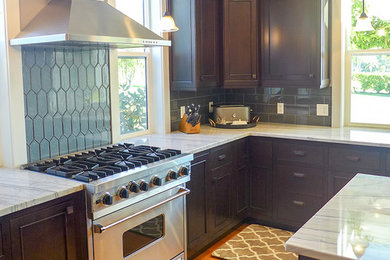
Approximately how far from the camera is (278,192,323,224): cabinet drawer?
12.7 ft

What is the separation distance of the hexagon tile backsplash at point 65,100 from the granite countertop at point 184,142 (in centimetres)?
32

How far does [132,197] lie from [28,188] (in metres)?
0.59

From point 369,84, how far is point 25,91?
10.0 feet

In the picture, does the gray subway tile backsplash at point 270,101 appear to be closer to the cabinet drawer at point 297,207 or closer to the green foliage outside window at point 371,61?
the green foliage outside window at point 371,61

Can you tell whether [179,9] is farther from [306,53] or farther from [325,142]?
[325,142]

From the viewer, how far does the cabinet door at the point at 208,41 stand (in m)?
3.94

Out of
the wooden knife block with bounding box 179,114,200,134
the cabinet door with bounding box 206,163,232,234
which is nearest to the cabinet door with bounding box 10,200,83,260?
the cabinet door with bounding box 206,163,232,234

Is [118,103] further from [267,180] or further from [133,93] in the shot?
[267,180]

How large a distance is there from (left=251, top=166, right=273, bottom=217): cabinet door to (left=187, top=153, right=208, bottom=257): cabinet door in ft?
2.52

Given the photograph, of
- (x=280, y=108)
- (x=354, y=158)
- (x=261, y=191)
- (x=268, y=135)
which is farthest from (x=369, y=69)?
(x=261, y=191)

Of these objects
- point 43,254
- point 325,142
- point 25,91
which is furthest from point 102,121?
point 325,142

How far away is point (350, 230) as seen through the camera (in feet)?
5.28

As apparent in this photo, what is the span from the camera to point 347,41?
4293 mm

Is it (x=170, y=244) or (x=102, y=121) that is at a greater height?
(x=102, y=121)
